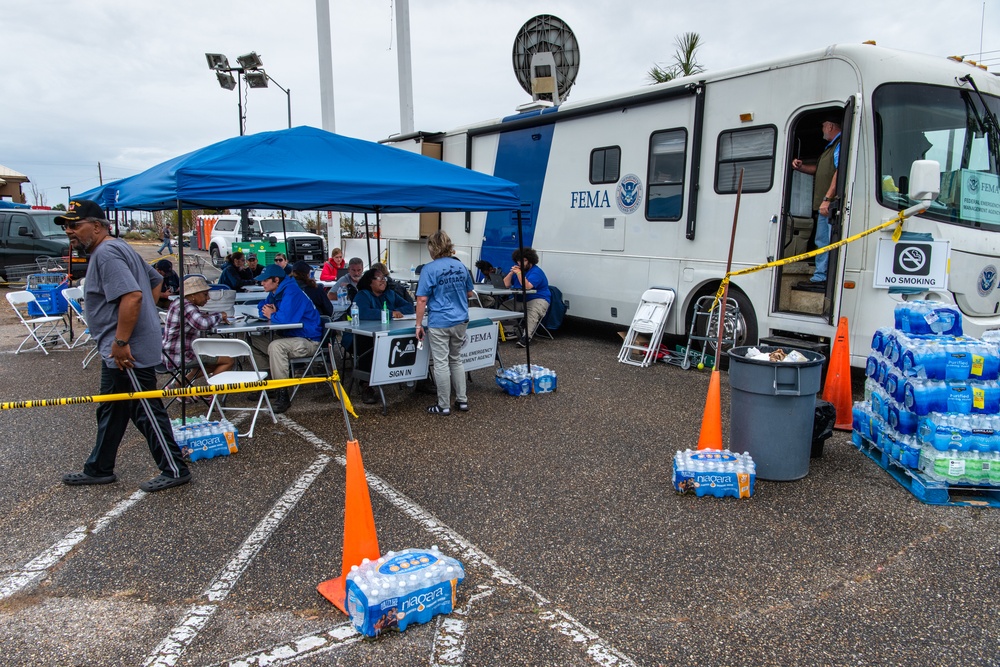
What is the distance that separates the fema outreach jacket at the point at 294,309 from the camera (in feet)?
20.2

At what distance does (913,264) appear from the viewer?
5789 mm

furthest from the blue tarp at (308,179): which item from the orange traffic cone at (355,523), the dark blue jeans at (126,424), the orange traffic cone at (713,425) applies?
the orange traffic cone at (713,425)

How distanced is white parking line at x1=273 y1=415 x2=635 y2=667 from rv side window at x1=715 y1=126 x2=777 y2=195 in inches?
195

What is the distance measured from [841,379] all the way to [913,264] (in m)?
1.21

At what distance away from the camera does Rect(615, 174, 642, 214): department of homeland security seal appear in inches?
321

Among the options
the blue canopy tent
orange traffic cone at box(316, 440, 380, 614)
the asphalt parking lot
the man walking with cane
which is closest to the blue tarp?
the blue canopy tent

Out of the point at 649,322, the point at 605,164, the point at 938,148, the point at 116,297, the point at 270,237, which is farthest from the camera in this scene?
the point at 270,237

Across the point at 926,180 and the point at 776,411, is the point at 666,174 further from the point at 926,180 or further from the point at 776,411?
the point at 776,411

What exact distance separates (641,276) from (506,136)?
3.39m

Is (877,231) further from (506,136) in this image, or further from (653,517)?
(506,136)

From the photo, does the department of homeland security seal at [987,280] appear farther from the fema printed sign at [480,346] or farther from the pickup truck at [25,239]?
the pickup truck at [25,239]

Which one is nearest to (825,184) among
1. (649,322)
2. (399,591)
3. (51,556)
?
(649,322)

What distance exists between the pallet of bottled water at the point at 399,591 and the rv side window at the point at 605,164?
6.51 metres

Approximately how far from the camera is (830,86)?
6254mm
